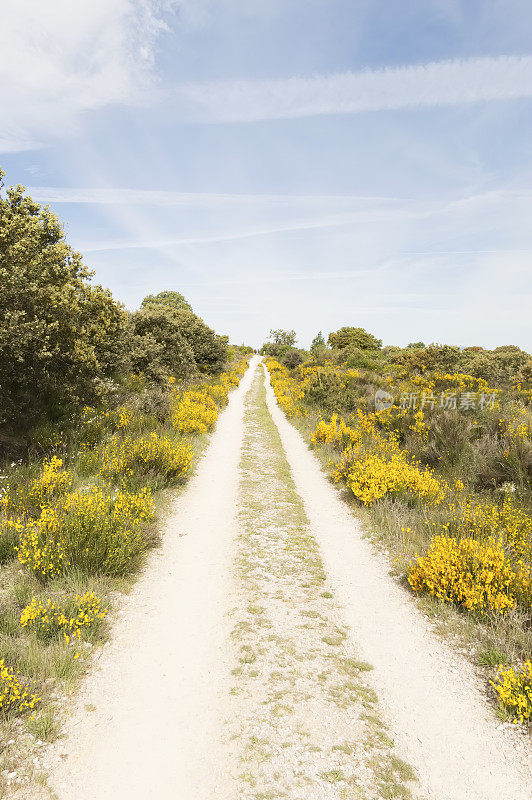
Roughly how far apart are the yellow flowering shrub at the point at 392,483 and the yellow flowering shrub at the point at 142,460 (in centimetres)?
448

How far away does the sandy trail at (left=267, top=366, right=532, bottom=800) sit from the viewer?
2.95 m

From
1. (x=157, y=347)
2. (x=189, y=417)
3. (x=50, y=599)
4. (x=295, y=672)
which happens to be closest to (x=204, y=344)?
A: (x=157, y=347)

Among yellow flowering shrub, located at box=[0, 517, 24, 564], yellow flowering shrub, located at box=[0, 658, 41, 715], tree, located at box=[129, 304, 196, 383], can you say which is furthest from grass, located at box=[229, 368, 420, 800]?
tree, located at box=[129, 304, 196, 383]

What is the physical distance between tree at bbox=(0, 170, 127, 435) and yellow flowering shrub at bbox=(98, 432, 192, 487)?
7.37ft

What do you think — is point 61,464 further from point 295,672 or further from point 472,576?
point 472,576

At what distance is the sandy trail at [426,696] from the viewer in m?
2.95

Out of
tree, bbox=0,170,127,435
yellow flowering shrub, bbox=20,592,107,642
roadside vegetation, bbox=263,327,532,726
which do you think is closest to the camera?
yellow flowering shrub, bbox=20,592,107,642

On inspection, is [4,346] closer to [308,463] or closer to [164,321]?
[308,463]

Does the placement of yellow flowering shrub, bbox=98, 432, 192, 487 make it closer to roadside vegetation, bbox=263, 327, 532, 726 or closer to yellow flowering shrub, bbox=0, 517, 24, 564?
yellow flowering shrub, bbox=0, 517, 24, 564

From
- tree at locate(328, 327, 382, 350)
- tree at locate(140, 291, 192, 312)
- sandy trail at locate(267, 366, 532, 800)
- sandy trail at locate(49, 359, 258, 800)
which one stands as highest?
tree at locate(140, 291, 192, 312)

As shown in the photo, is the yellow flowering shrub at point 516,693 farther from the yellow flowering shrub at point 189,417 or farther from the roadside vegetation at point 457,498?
the yellow flowering shrub at point 189,417

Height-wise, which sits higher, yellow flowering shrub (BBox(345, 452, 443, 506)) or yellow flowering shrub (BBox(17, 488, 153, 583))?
yellow flowering shrub (BBox(345, 452, 443, 506))

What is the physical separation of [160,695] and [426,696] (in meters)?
2.76

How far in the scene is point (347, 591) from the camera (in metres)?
5.51
